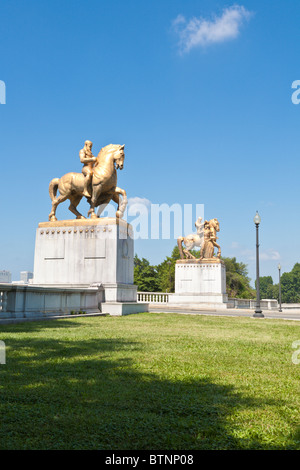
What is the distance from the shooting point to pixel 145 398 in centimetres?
402

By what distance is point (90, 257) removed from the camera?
18188mm

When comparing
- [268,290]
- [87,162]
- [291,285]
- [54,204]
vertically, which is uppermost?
[87,162]

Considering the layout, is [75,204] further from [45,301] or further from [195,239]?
[195,239]

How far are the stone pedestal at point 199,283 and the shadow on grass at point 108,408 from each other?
3162cm

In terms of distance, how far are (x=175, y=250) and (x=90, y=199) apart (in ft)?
174

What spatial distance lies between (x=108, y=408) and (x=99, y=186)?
15.3 m

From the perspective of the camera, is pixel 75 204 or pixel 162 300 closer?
pixel 75 204

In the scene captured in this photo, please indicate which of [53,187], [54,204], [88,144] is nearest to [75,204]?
[54,204]

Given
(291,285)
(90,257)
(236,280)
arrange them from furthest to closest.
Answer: (291,285) → (236,280) → (90,257)

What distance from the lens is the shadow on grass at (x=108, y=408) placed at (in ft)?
9.69

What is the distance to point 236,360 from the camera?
251 inches

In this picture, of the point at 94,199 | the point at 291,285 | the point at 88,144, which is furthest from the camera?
the point at 291,285

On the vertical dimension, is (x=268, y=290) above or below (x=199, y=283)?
below
